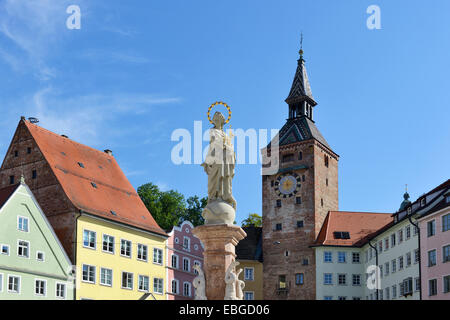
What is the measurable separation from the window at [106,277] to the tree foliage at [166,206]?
26.8m

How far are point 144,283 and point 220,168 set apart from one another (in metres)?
41.8

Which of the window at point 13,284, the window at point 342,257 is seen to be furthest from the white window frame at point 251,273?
the window at point 13,284

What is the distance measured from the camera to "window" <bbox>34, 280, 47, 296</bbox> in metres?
49.2

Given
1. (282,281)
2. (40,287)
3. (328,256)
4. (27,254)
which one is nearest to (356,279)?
(328,256)

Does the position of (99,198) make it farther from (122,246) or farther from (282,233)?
(282,233)

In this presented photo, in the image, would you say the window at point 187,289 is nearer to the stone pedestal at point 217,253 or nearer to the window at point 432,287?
the window at point 432,287

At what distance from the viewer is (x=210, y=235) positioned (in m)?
20.9

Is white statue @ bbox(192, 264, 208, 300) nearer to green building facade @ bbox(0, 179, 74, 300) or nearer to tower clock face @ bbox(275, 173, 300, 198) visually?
green building facade @ bbox(0, 179, 74, 300)

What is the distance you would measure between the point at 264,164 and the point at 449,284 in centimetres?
3960

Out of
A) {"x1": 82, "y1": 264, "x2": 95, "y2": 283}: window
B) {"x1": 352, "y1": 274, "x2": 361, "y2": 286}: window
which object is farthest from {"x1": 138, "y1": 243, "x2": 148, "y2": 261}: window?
{"x1": 352, "y1": 274, "x2": 361, "y2": 286}: window

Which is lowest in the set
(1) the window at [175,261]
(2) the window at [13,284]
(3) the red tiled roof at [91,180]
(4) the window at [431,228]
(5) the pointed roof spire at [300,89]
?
(2) the window at [13,284]

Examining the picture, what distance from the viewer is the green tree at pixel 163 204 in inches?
3346

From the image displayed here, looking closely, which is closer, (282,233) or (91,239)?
(91,239)
